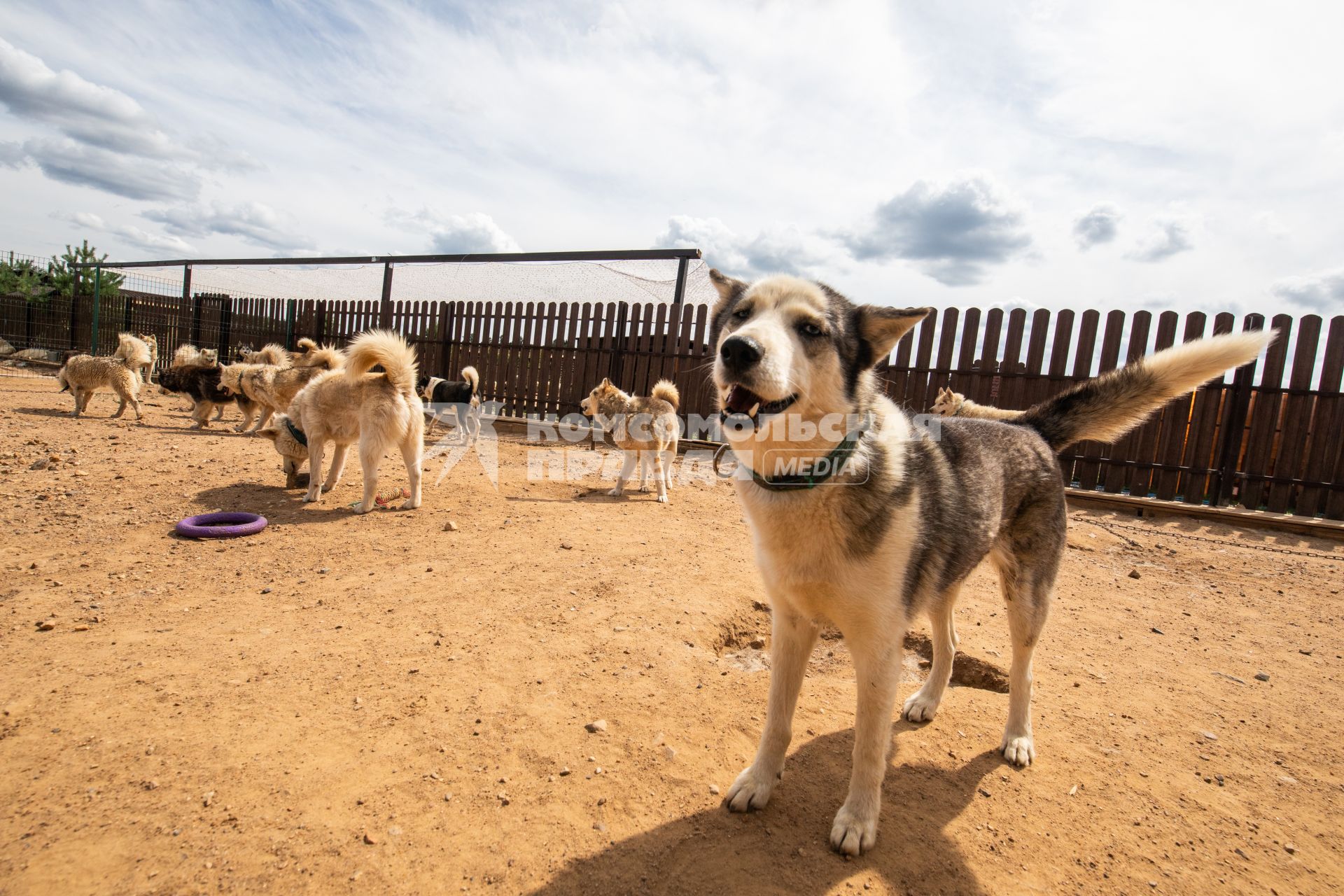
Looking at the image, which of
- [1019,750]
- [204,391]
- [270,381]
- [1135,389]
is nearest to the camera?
[1019,750]

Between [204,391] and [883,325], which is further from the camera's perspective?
[204,391]

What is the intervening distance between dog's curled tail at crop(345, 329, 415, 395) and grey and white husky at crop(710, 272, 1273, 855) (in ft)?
13.8

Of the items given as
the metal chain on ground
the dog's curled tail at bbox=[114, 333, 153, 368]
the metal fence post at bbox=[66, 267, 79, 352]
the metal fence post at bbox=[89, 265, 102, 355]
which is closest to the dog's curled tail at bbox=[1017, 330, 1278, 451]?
the metal chain on ground

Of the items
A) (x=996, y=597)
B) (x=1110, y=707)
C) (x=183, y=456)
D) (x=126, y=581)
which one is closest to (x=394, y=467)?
(x=183, y=456)

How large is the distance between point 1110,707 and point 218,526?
626 centimetres

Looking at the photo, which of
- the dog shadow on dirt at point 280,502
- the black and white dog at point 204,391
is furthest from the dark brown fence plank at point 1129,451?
the black and white dog at point 204,391

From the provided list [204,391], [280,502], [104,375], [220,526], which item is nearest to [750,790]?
[220,526]

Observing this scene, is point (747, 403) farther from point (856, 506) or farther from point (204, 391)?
point (204, 391)

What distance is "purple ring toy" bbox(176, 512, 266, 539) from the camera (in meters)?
4.61

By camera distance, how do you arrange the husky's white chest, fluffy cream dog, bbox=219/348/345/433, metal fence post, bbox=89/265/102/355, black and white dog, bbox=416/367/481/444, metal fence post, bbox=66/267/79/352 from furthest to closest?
1. metal fence post, bbox=66/267/79/352
2. metal fence post, bbox=89/265/102/355
3. black and white dog, bbox=416/367/481/444
4. fluffy cream dog, bbox=219/348/345/433
5. the husky's white chest

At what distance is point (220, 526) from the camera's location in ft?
16.1

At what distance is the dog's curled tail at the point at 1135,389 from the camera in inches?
113

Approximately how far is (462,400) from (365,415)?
5.44 meters

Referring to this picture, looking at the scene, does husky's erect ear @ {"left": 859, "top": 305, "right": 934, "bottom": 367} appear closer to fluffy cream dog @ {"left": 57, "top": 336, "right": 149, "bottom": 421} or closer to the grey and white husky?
the grey and white husky
